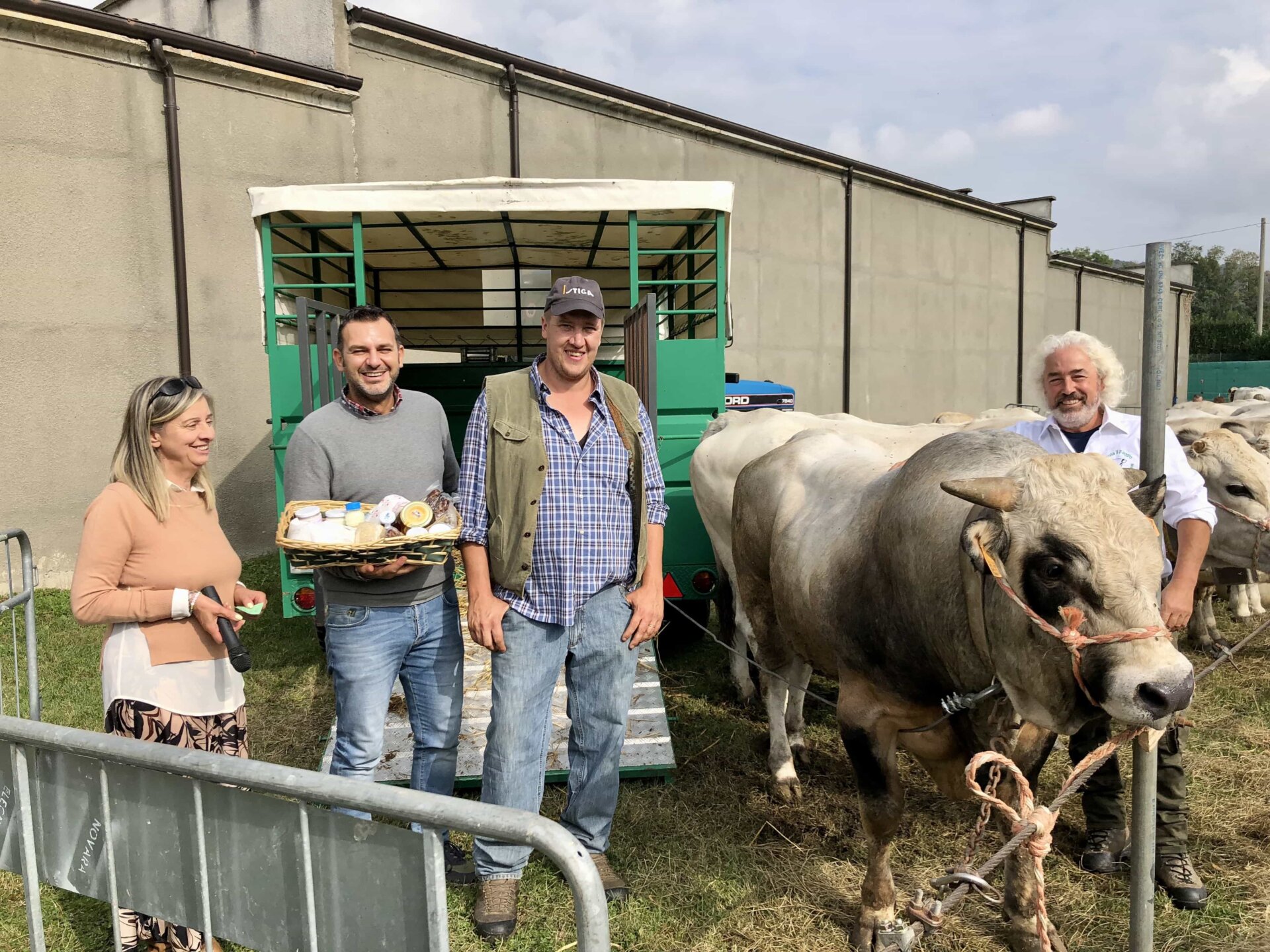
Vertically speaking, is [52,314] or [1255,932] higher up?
[52,314]

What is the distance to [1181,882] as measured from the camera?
303 centimetres

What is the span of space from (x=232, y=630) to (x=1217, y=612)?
773cm

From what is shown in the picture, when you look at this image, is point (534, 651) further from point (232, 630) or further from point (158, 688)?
point (158, 688)

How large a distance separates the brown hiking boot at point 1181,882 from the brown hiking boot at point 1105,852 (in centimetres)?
17

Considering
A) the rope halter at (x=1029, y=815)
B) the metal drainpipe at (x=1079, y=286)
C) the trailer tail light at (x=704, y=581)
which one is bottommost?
the trailer tail light at (x=704, y=581)

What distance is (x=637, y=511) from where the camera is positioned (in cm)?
284

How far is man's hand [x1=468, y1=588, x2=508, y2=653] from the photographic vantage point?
104 inches

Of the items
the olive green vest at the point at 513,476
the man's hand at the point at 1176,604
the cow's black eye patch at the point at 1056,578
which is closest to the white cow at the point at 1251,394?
the man's hand at the point at 1176,604

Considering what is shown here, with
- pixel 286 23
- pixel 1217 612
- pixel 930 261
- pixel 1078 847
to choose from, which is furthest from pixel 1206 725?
pixel 930 261

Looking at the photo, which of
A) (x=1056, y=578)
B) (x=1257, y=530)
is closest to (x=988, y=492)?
(x=1056, y=578)

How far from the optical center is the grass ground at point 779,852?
113 inches

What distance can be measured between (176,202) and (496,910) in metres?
8.66

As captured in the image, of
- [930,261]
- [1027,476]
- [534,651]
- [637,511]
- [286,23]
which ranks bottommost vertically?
[534,651]

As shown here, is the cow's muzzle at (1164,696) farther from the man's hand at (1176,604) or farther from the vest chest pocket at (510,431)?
the vest chest pocket at (510,431)
